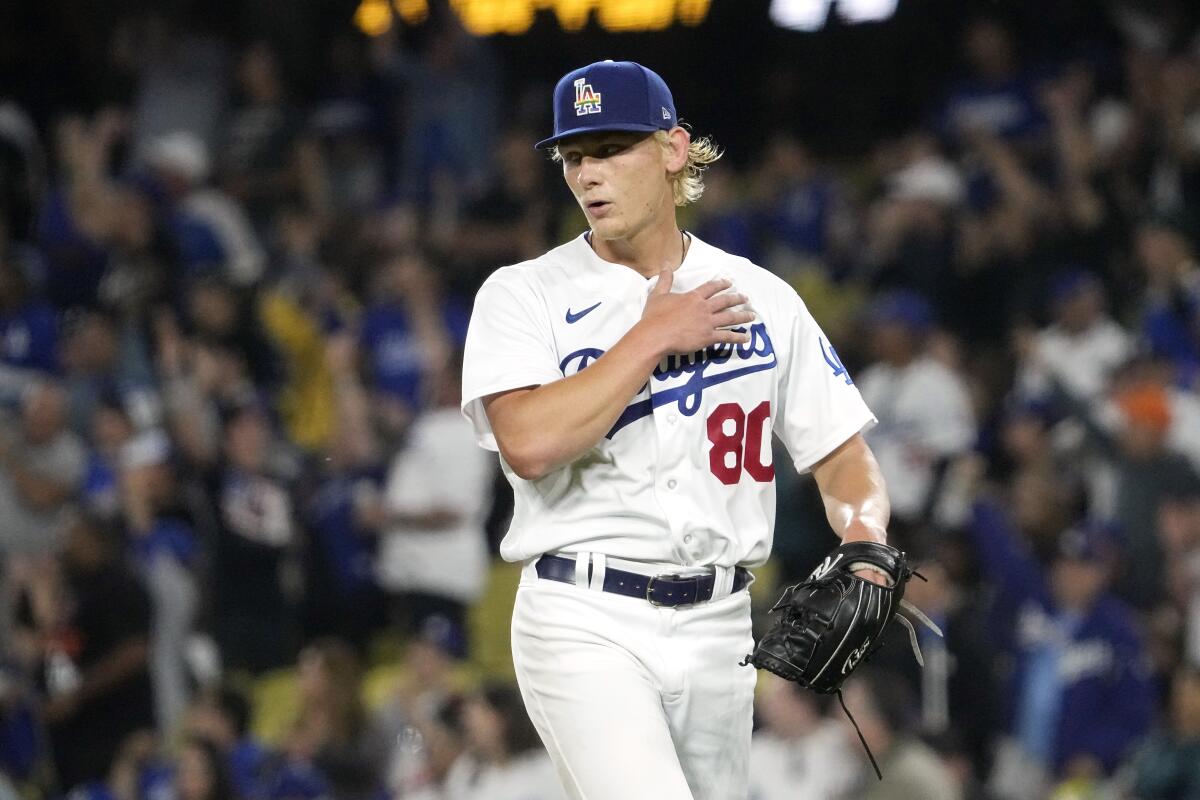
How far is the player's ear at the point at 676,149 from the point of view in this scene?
10.4ft

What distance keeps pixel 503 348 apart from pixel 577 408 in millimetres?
227

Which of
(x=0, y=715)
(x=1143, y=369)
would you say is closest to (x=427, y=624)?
(x=0, y=715)

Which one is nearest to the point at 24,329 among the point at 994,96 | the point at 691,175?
the point at 994,96

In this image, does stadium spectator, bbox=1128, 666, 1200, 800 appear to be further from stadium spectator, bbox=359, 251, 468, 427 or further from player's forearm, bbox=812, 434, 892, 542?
stadium spectator, bbox=359, 251, 468, 427

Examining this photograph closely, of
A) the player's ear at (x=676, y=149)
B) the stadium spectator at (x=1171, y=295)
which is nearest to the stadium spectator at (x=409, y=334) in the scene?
the stadium spectator at (x=1171, y=295)

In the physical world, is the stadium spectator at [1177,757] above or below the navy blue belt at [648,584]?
below

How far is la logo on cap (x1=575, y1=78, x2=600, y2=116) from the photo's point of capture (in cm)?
301

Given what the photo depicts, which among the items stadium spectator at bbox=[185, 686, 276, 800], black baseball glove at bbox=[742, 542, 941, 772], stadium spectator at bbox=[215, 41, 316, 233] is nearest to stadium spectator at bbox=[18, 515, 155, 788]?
stadium spectator at bbox=[185, 686, 276, 800]

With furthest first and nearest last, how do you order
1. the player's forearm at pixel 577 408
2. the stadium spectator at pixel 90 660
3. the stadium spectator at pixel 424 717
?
the stadium spectator at pixel 90 660 < the stadium spectator at pixel 424 717 < the player's forearm at pixel 577 408

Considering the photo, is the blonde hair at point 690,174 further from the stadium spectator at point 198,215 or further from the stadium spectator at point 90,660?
the stadium spectator at point 198,215

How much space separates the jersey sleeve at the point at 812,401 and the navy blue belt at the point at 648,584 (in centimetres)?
36

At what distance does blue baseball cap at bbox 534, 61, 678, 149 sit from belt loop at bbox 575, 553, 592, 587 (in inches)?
29.3

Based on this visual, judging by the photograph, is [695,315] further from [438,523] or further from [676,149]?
[438,523]

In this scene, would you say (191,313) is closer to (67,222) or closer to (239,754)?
(67,222)
